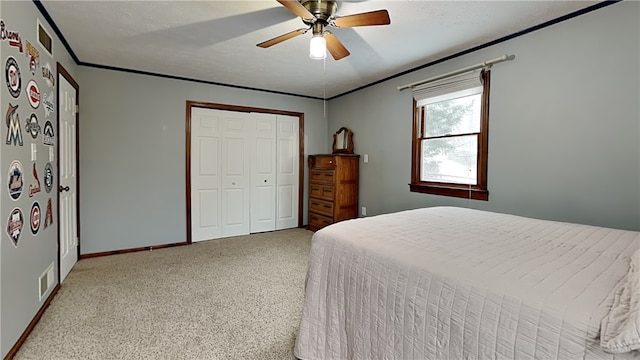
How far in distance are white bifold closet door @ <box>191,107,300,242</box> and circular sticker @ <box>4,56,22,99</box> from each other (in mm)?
2326

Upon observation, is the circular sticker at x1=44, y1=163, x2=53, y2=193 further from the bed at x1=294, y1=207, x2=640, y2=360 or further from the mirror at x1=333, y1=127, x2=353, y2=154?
the mirror at x1=333, y1=127, x2=353, y2=154

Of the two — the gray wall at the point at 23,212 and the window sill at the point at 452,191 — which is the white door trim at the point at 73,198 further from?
the window sill at the point at 452,191

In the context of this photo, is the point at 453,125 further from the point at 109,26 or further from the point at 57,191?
the point at 57,191

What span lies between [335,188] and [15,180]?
329 cm

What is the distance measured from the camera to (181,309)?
91.5 inches

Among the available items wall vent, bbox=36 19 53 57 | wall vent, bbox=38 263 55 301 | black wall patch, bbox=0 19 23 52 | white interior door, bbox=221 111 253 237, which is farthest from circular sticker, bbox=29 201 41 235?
white interior door, bbox=221 111 253 237

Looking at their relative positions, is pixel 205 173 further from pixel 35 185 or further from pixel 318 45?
pixel 318 45

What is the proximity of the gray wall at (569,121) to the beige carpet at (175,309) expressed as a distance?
6.96ft

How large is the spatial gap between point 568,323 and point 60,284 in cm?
363

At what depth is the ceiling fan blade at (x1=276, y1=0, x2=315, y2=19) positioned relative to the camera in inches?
68.5

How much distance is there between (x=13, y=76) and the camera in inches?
70.0

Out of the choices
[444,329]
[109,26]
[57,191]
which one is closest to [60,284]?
[57,191]

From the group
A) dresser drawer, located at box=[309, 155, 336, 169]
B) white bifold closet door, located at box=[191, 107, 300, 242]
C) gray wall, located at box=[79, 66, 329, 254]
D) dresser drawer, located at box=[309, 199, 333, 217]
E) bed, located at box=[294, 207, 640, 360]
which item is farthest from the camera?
dresser drawer, located at box=[309, 199, 333, 217]

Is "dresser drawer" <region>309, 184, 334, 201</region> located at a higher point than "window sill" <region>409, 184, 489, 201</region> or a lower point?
lower
